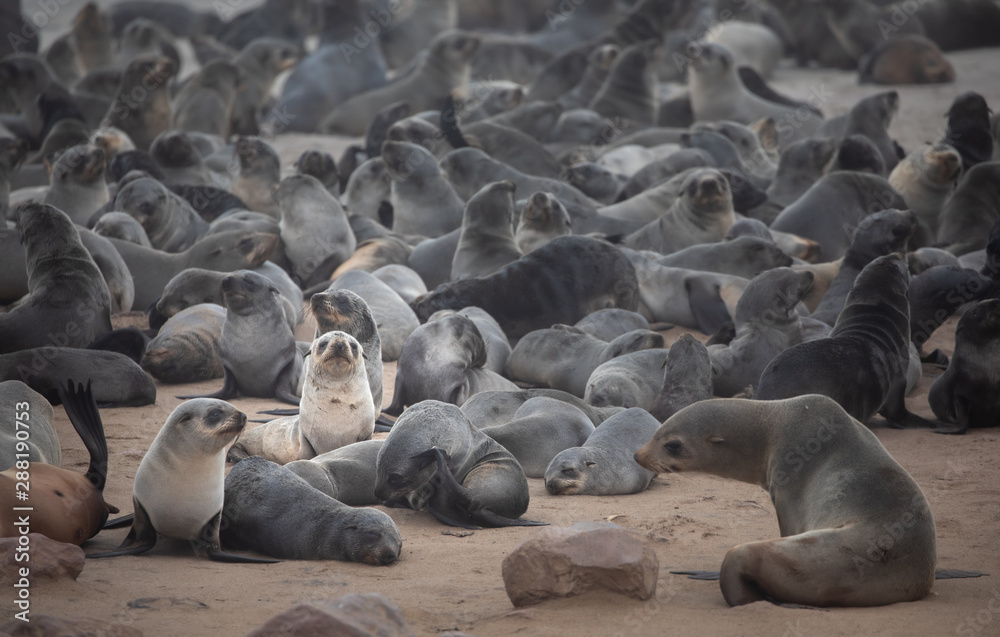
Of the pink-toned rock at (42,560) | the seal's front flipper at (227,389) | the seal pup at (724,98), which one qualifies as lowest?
the seal's front flipper at (227,389)

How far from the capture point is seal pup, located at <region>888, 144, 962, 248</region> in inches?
418

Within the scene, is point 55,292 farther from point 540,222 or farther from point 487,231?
point 540,222

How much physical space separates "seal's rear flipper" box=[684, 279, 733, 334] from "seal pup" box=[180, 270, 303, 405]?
3.13m

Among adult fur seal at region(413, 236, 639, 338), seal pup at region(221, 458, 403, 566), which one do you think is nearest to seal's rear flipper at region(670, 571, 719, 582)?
seal pup at region(221, 458, 403, 566)

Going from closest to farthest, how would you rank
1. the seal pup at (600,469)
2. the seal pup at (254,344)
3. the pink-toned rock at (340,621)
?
the pink-toned rock at (340,621) < the seal pup at (600,469) < the seal pup at (254,344)

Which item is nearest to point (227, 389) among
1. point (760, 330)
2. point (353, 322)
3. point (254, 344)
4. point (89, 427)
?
point (254, 344)

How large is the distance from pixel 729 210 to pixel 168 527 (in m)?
6.74

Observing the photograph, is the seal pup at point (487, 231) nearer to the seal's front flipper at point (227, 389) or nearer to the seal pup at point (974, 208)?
the seal's front flipper at point (227, 389)

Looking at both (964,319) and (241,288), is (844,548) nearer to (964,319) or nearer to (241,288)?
(964,319)

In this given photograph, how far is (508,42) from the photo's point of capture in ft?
63.4

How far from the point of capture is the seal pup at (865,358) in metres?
6.07

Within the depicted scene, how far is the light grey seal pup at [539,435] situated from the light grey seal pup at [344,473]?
69cm

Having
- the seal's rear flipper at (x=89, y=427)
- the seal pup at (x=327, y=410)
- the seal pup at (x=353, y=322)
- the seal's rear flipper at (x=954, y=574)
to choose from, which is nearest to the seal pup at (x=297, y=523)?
the seal's rear flipper at (x=89, y=427)

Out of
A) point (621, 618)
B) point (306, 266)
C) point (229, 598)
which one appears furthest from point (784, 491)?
point (306, 266)
